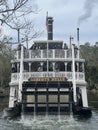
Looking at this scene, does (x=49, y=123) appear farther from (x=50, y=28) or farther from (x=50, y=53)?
(x=50, y=28)

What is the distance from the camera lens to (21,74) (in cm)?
2934

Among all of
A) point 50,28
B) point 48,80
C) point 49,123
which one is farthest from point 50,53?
point 49,123

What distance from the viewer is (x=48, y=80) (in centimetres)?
2753

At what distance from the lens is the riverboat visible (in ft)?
87.1

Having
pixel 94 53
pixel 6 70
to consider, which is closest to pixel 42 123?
pixel 6 70

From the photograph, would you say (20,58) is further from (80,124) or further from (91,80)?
(91,80)

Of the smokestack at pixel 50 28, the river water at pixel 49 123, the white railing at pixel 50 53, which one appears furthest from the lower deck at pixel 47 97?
the smokestack at pixel 50 28

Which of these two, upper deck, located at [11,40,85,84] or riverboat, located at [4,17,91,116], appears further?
upper deck, located at [11,40,85,84]

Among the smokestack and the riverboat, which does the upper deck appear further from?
the smokestack

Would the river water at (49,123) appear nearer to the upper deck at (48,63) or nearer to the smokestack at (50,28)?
the upper deck at (48,63)

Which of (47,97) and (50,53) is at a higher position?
(50,53)

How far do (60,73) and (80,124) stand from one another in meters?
5.47

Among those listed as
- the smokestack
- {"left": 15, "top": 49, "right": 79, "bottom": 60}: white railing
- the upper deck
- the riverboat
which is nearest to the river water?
the riverboat

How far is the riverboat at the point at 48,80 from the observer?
26.5 m
